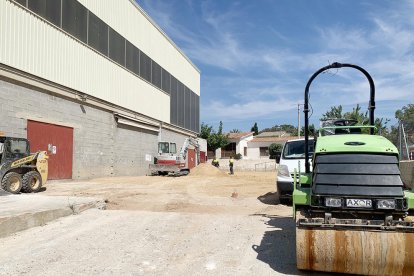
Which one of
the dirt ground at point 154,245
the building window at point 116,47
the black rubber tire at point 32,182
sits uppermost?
the building window at point 116,47

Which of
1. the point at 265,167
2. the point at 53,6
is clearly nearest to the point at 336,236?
the point at 53,6

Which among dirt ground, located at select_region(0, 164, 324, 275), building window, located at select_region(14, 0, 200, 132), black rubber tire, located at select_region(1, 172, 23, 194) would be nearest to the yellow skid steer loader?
black rubber tire, located at select_region(1, 172, 23, 194)

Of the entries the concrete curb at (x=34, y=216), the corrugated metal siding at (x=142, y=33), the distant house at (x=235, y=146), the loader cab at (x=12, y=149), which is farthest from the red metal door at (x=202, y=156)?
the concrete curb at (x=34, y=216)

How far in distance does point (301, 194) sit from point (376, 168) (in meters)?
1.01

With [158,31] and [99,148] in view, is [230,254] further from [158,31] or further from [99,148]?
[158,31]

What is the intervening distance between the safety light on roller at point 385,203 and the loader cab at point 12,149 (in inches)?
515

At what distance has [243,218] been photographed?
378 inches

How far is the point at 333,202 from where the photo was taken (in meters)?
5.04

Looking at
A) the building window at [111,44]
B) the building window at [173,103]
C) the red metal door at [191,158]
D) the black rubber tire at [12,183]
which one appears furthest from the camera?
the red metal door at [191,158]

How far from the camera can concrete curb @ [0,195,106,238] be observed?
25.7 ft

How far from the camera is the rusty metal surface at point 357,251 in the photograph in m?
4.64

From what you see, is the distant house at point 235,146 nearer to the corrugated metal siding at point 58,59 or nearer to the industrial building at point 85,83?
the industrial building at point 85,83

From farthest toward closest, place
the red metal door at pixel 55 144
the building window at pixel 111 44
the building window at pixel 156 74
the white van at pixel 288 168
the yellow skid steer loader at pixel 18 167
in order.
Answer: the building window at pixel 156 74 → the building window at pixel 111 44 → the red metal door at pixel 55 144 → the yellow skid steer loader at pixel 18 167 → the white van at pixel 288 168

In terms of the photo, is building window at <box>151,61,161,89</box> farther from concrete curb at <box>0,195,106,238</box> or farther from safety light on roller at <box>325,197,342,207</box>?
safety light on roller at <box>325,197,342,207</box>
